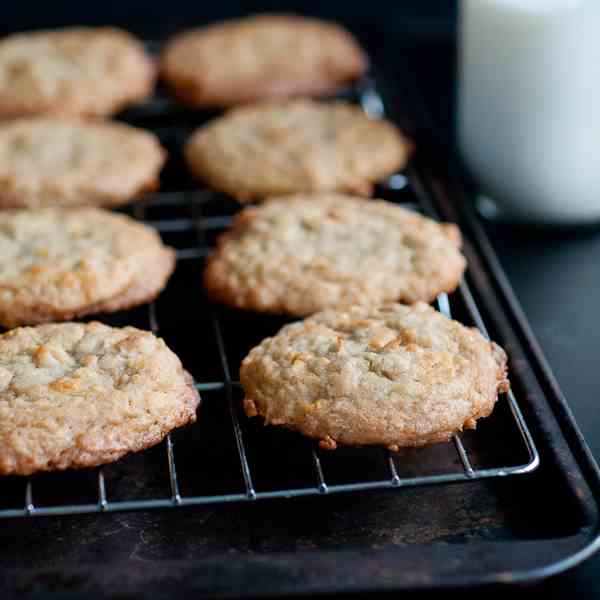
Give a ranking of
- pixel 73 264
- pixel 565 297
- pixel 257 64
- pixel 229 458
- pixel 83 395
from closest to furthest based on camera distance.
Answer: pixel 83 395, pixel 229 458, pixel 73 264, pixel 565 297, pixel 257 64

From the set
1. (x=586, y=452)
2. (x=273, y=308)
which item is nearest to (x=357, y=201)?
(x=273, y=308)

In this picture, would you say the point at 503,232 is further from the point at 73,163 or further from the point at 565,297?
the point at 73,163

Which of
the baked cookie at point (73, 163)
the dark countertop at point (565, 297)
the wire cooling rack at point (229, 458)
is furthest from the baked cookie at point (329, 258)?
the baked cookie at point (73, 163)

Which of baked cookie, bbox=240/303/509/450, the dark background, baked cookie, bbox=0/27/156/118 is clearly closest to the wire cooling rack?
baked cookie, bbox=240/303/509/450

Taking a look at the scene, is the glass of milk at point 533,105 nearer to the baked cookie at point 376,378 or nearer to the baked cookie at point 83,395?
the baked cookie at point 376,378

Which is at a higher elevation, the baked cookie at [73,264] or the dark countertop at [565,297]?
the baked cookie at [73,264]

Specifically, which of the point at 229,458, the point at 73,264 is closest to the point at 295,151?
the point at 73,264

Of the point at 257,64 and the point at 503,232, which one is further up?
the point at 257,64
